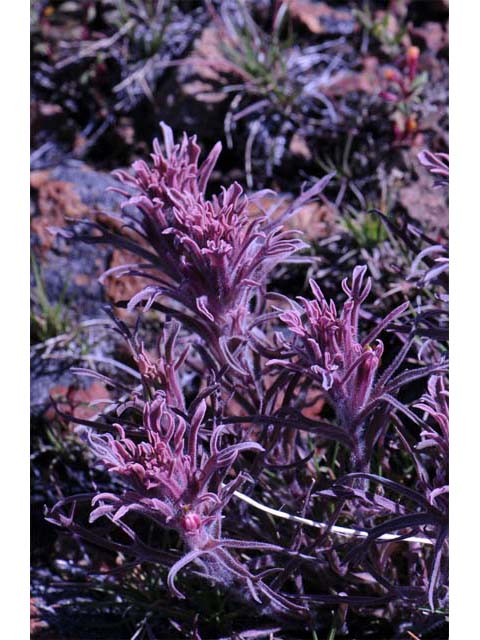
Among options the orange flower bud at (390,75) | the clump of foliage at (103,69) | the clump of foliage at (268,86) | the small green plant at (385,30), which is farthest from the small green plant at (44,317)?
the small green plant at (385,30)

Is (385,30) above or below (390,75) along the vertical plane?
above

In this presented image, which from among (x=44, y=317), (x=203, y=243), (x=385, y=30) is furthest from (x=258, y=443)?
(x=385, y=30)

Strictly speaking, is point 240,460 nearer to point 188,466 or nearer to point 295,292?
point 188,466

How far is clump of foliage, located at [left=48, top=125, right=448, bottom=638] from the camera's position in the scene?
1623mm

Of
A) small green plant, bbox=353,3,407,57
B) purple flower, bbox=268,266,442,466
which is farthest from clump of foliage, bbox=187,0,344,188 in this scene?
purple flower, bbox=268,266,442,466

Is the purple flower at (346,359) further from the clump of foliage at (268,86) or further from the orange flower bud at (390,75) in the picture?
the orange flower bud at (390,75)

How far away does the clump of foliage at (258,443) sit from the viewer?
63.9 inches

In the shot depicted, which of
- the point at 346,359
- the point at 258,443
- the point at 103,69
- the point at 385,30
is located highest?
the point at 385,30

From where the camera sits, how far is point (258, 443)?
74.9 inches

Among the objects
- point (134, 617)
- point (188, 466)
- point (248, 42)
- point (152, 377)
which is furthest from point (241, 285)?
point (248, 42)

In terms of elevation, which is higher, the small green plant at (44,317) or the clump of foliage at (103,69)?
the clump of foliage at (103,69)

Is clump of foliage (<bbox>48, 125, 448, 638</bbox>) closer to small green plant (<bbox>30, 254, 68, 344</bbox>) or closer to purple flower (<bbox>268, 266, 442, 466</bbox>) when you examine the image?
purple flower (<bbox>268, 266, 442, 466</bbox>)

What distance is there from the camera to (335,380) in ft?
5.43

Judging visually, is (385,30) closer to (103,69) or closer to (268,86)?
(268,86)
